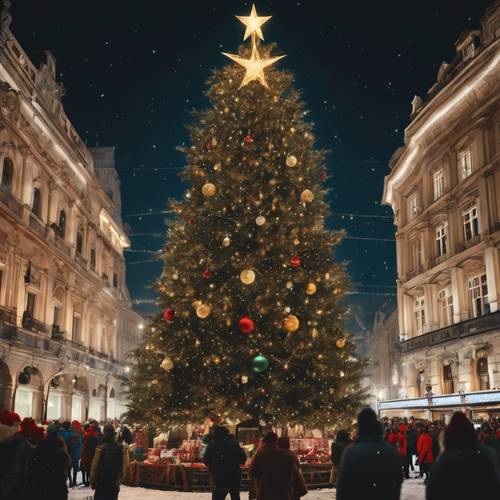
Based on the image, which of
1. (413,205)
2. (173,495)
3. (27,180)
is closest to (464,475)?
(173,495)

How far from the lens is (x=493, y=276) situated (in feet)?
92.2

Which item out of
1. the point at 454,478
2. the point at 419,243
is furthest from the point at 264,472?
the point at 419,243

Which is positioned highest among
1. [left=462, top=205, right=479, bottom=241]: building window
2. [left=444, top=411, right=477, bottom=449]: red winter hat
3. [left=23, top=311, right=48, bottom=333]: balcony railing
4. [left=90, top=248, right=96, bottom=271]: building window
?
[left=90, top=248, right=96, bottom=271]: building window

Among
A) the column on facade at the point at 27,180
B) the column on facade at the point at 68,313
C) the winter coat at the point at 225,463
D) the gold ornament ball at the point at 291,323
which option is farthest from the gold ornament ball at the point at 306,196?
the column on facade at the point at 68,313

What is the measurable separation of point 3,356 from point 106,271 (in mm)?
22385

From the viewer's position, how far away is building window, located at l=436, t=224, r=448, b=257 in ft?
114

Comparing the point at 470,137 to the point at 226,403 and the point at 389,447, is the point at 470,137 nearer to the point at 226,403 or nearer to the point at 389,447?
the point at 226,403

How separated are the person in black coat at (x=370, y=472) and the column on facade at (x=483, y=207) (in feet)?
84.1

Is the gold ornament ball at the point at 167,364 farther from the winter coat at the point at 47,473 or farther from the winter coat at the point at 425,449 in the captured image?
the winter coat at the point at 425,449

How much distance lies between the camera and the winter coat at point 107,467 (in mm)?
9148

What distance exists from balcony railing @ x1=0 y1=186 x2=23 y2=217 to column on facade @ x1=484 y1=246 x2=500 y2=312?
21266mm

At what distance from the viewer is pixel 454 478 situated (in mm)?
4449

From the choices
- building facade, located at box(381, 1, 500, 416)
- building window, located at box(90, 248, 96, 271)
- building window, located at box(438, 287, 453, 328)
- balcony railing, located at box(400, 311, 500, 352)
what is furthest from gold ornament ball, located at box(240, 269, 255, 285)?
building window, located at box(90, 248, 96, 271)

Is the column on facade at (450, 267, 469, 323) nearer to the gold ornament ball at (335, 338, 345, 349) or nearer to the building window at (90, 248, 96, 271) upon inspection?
the gold ornament ball at (335, 338, 345, 349)
